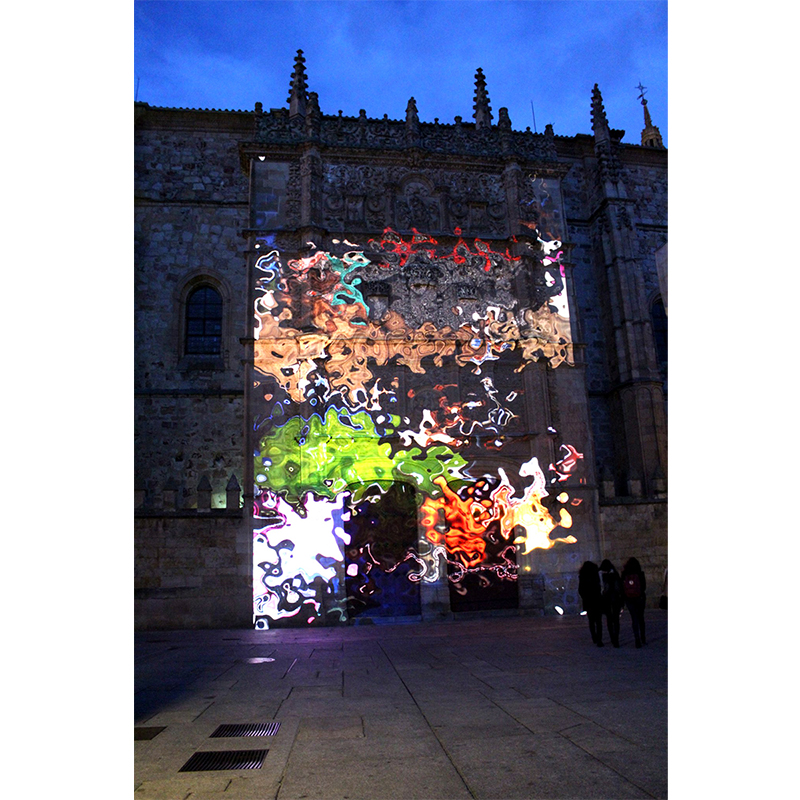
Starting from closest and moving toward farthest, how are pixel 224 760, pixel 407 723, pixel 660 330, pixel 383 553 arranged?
pixel 224 760
pixel 407 723
pixel 383 553
pixel 660 330

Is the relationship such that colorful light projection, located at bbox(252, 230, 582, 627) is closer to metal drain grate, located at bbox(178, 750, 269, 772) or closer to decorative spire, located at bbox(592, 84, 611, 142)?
decorative spire, located at bbox(592, 84, 611, 142)

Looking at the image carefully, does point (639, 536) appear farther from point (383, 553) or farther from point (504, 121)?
point (504, 121)

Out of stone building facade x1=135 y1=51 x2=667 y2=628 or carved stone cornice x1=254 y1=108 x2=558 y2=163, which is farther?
carved stone cornice x1=254 y1=108 x2=558 y2=163

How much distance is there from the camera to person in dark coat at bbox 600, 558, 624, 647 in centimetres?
977

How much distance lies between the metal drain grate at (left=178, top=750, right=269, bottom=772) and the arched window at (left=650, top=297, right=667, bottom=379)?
19.7 m

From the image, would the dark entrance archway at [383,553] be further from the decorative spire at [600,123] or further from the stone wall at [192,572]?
the decorative spire at [600,123]

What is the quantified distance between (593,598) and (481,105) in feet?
53.4

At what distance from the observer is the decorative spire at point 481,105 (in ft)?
63.4

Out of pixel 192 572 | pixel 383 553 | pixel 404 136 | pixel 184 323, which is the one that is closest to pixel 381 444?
pixel 383 553

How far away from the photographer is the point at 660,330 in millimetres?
21109

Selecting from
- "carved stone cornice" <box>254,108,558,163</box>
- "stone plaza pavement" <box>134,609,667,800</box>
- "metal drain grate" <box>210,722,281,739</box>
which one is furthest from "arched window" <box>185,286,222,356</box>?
"metal drain grate" <box>210,722,281,739</box>
